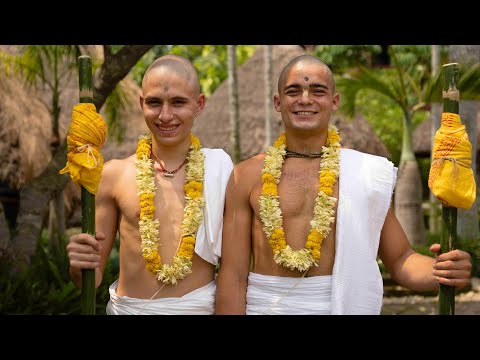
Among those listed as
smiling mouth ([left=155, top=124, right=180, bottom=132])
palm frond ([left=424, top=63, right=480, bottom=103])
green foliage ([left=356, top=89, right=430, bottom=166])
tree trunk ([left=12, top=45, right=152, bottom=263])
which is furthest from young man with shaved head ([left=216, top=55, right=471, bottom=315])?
green foliage ([left=356, top=89, right=430, bottom=166])

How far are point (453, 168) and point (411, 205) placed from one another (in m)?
7.14

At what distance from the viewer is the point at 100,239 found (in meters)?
3.19

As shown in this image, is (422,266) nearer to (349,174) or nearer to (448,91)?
(349,174)

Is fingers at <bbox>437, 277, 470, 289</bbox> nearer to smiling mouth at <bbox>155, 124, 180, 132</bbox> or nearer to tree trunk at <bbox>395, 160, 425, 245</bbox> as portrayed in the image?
smiling mouth at <bbox>155, 124, 180, 132</bbox>

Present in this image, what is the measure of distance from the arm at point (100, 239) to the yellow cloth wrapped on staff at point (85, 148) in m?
0.24

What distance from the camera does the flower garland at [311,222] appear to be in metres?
3.21

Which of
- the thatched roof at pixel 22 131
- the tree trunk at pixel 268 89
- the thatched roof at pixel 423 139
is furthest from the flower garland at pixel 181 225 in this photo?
the thatched roof at pixel 423 139

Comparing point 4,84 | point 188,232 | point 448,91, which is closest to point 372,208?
point 448,91

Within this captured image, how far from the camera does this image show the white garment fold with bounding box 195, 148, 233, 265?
330 cm

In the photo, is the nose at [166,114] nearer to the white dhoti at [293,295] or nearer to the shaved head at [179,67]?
the shaved head at [179,67]

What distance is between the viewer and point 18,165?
27.9ft

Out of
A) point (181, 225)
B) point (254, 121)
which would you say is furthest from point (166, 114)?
point (254, 121)

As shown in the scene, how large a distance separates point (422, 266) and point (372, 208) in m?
0.36

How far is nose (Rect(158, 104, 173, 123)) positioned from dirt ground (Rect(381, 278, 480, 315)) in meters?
5.40
